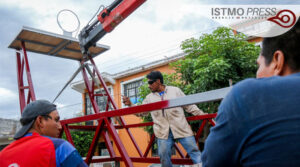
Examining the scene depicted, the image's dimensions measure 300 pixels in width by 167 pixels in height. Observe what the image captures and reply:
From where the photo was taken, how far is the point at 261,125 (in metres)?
0.72

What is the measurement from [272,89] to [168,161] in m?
2.54

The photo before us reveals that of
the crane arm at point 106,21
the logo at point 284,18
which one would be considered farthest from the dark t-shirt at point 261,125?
the crane arm at point 106,21

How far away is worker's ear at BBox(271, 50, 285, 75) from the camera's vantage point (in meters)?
0.84

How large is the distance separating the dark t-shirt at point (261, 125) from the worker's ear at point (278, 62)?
8 cm

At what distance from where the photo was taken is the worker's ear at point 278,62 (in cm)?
84

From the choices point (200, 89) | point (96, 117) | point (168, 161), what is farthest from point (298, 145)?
point (200, 89)

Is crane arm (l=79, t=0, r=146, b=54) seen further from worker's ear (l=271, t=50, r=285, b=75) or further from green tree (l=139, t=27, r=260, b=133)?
worker's ear (l=271, t=50, r=285, b=75)

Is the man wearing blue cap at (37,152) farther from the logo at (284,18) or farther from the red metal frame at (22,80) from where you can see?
the red metal frame at (22,80)

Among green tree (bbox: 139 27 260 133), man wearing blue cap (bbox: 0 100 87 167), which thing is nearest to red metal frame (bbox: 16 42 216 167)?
man wearing blue cap (bbox: 0 100 87 167)

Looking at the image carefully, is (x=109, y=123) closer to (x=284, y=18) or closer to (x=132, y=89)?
(x=284, y=18)

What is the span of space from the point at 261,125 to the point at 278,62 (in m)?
0.26

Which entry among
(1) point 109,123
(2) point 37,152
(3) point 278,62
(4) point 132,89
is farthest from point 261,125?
(4) point 132,89

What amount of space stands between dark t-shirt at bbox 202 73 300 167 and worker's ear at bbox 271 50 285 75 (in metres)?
0.08

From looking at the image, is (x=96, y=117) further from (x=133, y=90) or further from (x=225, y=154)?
(x=133, y=90)
